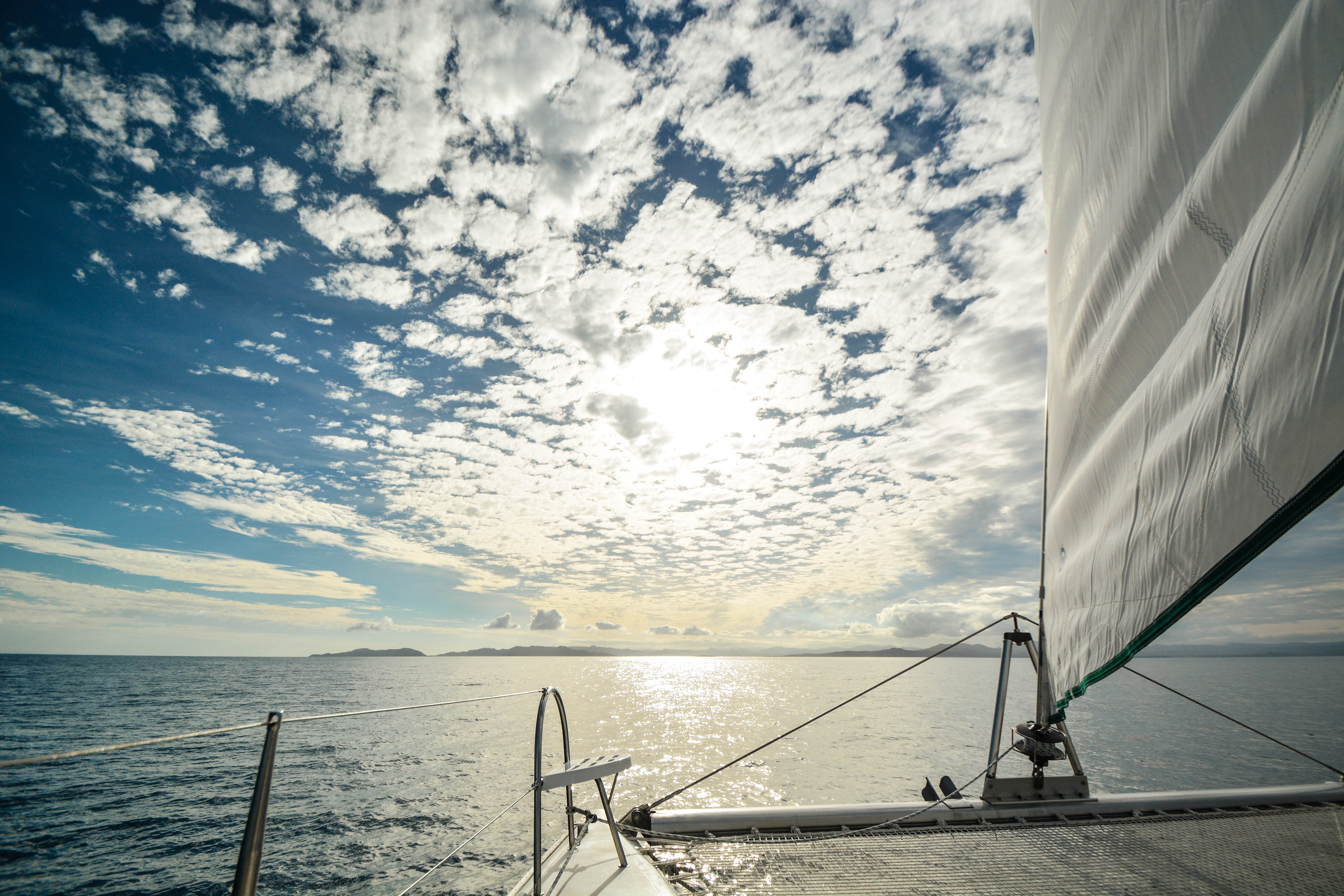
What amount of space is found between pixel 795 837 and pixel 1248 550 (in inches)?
132

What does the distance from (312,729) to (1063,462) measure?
3175 cm

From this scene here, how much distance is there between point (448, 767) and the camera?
15.8 meters

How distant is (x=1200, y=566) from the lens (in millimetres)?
2348

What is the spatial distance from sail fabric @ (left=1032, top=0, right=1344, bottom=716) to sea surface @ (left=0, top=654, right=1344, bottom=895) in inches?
169

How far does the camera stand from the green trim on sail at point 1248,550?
1.87 metres

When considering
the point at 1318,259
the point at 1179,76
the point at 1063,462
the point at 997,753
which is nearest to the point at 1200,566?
the point at 1318,259

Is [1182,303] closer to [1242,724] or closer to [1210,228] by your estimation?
[1210,228]

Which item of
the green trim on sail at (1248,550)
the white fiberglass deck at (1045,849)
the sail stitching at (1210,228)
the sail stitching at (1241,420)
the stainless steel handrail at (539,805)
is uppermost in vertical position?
the sail stitching at (1210,228)

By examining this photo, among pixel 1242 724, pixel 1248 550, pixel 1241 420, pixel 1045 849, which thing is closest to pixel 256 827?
pixel 1248 550

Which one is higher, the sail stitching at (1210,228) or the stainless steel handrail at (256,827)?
the sail stitching at (1210,228)

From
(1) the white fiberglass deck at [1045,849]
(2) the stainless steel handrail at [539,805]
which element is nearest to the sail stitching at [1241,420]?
(1) the white fiberglass deck at [1045,849]

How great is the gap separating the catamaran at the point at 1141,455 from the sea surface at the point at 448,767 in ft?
10.6

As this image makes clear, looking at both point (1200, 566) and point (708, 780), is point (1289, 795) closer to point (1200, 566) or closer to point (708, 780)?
point (1200, 566)

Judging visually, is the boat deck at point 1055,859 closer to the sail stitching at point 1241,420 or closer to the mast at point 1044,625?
the mast at point 1044,625
